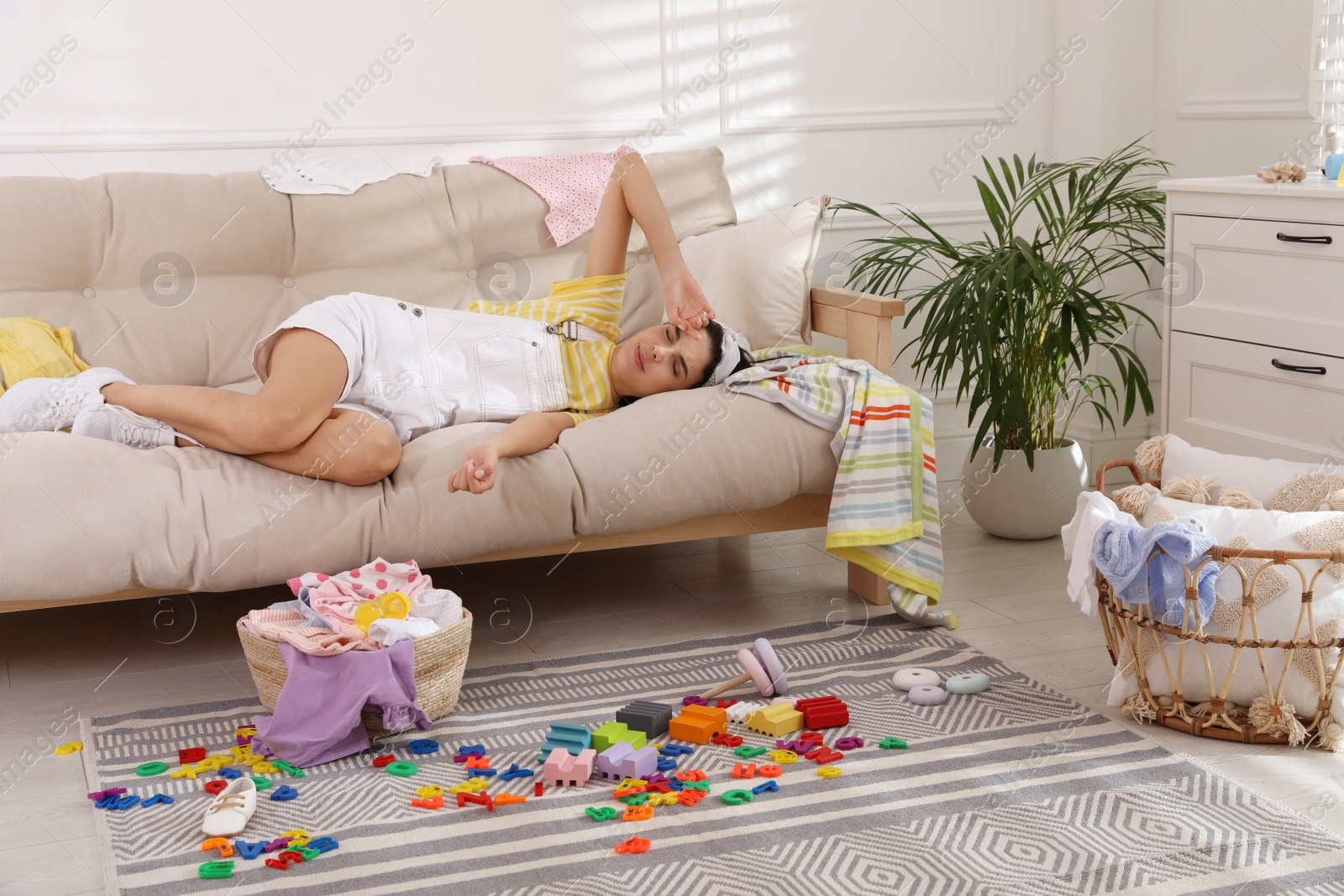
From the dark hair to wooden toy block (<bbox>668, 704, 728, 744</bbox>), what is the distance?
77cm

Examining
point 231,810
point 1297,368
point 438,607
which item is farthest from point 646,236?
point 231,810

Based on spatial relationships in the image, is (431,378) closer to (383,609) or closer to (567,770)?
(383,609)

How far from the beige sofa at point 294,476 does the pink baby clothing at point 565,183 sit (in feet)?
0.11

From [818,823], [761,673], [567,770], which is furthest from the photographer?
[761,673]

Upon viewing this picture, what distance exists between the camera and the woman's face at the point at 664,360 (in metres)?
2.35

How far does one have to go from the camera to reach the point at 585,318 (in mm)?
2525

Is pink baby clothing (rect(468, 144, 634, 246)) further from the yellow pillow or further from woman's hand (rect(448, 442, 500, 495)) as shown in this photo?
the yellow pillow

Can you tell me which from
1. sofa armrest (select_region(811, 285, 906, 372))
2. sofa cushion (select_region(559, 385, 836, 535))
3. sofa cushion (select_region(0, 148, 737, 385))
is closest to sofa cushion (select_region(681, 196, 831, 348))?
sofa armrest (select_region(811, 285, 906, 372))

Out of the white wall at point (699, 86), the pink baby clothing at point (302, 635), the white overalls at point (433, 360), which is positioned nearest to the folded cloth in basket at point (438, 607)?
the pink baby clothing at point (302, 635)

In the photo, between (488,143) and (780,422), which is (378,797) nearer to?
(780,422)

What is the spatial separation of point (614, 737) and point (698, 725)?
0.43 ft

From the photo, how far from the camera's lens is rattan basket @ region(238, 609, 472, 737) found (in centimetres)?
182

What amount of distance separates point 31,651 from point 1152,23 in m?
3.18

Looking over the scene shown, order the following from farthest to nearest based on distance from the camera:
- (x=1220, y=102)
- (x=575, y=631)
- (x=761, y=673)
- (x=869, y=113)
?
(x=869, y=113)
(x=1220, y=102)
(x=575, y=631)
(x=761, y=673)
